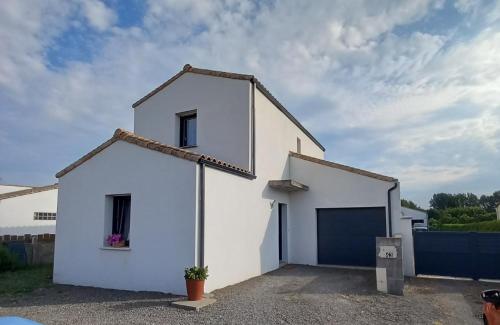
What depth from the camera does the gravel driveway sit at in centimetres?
709

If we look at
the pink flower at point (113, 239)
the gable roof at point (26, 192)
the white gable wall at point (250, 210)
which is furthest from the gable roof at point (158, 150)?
the gable roof at point (26, 192)

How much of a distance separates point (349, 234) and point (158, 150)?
28.3ft

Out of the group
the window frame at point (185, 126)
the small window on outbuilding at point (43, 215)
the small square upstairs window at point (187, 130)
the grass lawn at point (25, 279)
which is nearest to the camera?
the grass lawn at point (25, 279)

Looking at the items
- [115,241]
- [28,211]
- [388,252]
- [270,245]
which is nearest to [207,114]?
[270,245]

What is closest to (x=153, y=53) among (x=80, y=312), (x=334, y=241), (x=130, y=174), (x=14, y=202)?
(x=130, y=174)

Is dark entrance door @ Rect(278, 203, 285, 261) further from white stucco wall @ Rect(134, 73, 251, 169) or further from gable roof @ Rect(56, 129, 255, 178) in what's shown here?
white stucco wall @ Rect(134, 73, 251, 169)

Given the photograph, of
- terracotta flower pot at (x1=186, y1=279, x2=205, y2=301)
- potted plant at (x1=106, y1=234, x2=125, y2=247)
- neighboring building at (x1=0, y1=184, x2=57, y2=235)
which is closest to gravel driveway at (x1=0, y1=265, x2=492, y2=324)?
terracotta flower pot at (x1=186, y1=279, x2=205, y2=301)

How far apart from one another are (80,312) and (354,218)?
10.4 meters

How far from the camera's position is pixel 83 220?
10703mm

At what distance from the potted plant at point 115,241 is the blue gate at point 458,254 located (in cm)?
975

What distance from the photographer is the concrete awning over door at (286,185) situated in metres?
13.5

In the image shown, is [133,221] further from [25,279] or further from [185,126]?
[185,126]

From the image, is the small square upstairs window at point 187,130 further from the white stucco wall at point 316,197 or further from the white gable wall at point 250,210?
the white stucco wall at point 316,197

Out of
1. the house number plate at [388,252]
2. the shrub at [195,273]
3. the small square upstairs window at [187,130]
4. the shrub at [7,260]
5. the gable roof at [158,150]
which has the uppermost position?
the small square upstairs window at [187,130]
